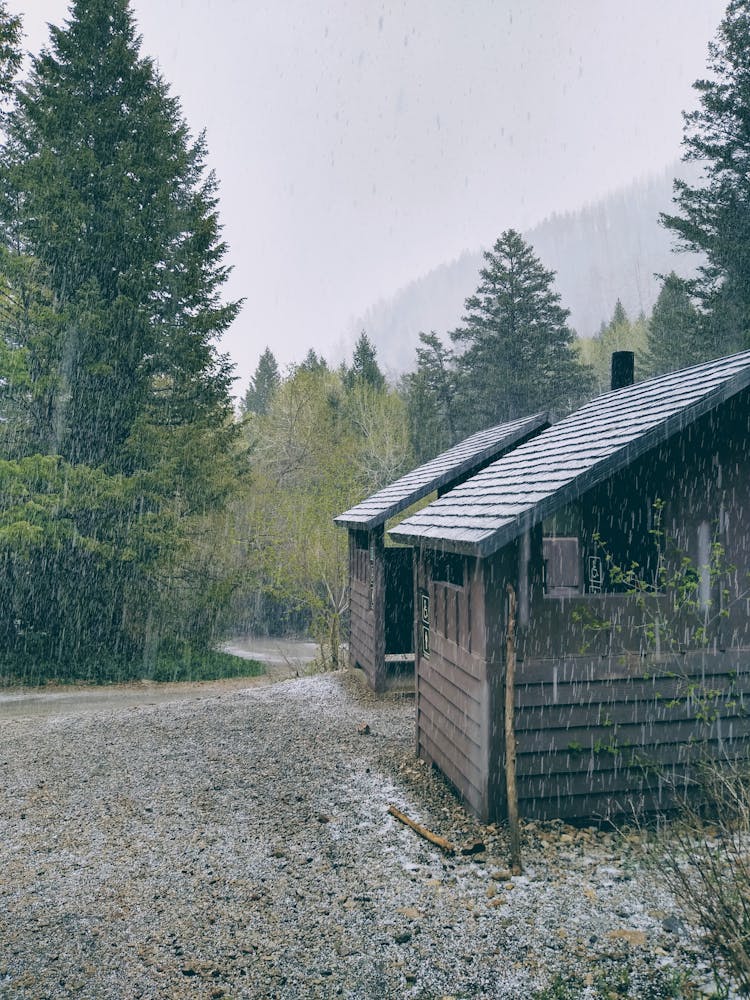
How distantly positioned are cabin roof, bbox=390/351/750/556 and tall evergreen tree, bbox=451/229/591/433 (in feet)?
95.4

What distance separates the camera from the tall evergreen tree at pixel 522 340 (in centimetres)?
3644

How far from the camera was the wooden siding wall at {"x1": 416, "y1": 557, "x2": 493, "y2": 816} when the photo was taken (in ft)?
20.4

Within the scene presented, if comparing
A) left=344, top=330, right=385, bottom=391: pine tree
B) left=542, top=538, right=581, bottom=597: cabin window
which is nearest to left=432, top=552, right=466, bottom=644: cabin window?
left=542, top=538, right=581, bottom=597: cabin window

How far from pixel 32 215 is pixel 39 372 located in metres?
3.93

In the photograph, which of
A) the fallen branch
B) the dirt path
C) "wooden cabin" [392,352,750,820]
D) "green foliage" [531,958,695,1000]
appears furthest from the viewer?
the dirt path

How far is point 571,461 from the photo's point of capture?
630cm

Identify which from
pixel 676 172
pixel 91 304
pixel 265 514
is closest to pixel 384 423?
pixel 265 514

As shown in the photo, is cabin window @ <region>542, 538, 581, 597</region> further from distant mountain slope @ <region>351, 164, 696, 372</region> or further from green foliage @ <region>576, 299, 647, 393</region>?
distant mountain slope @ <region>351, 164, 696, 372</region>

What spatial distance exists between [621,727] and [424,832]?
2.02 m

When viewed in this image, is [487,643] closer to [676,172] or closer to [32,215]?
[32,215]

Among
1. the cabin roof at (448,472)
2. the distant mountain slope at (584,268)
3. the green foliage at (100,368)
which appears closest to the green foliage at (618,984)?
the cabin roof at (448,472)

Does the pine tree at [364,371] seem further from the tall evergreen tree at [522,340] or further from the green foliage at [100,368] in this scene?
the green foliage at [100,368]

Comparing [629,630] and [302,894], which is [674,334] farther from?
[302,894]

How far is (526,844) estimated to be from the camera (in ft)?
19.1
